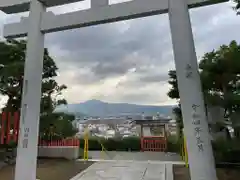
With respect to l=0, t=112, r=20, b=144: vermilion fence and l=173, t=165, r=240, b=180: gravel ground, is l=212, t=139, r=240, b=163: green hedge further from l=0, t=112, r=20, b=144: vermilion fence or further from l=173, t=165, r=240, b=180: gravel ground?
l=0, t=112, r=20, b=144: vermilion fence

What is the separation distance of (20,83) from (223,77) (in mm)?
5928

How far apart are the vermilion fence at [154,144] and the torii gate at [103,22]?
8555 mm

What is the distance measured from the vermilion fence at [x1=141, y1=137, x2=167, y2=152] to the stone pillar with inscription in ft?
28.6

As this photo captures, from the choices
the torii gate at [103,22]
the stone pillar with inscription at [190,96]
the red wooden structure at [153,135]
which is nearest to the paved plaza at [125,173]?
the torii gate at [103,22]

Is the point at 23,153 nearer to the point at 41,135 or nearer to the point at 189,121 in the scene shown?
the point at 189,121

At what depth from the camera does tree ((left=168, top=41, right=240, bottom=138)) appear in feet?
18.0

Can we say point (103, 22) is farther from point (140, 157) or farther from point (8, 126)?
point (140, 157)

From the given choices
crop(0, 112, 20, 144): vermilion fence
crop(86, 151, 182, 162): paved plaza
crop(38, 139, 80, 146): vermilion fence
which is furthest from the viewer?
crop(38, 139, 80, 146): vermilion fence

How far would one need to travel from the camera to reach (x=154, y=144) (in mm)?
11539

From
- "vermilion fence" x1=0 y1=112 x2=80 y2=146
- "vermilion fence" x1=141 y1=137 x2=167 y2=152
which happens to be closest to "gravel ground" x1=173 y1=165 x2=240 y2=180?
"vermilion fence" x1=0 y1=112 x2=80 y2=146

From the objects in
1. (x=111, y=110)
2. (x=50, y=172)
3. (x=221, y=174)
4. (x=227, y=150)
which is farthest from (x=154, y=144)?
(x=111, y=110)

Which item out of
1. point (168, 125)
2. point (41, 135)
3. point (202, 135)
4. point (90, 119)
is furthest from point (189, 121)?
point (90, 119)

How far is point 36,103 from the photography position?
3.52m

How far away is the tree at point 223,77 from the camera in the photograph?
5.48m
